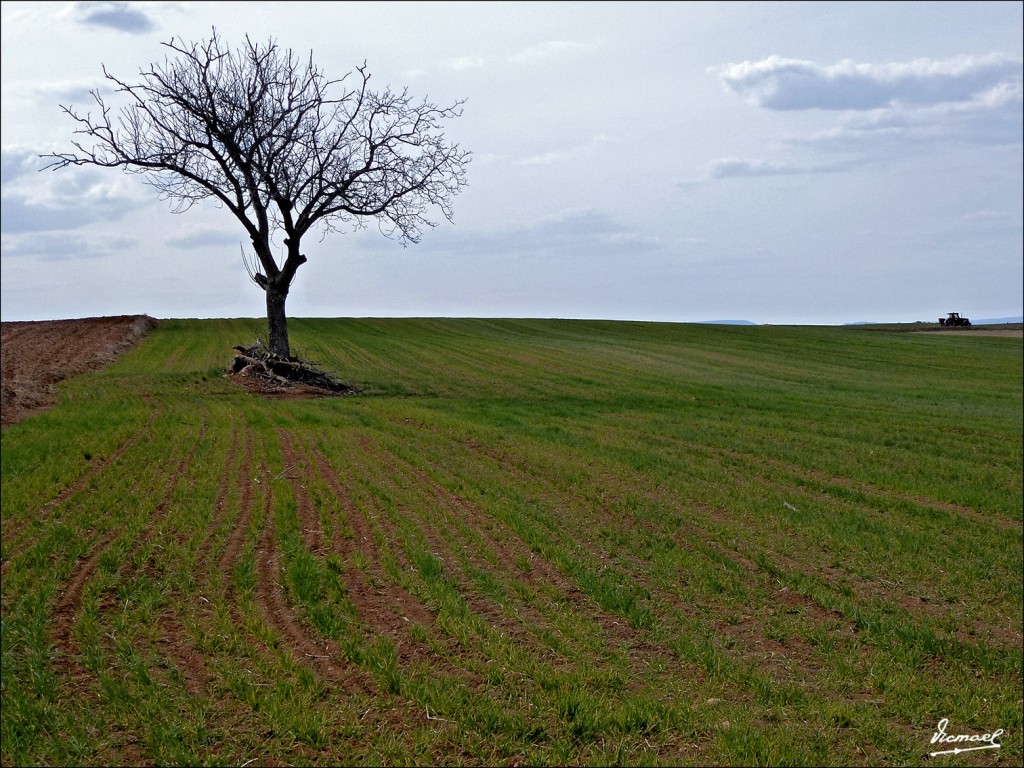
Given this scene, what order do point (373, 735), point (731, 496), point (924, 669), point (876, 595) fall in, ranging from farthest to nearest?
1. point (731, 496)
2. point (876, 595)
3. point (924, 669)
4. point (373, 735)

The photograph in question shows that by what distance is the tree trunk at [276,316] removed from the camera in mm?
25859

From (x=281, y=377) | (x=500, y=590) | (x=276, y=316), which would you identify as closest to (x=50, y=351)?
(x=276, y=316)

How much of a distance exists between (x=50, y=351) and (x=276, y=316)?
1396 cm

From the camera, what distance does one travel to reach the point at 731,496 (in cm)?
1191

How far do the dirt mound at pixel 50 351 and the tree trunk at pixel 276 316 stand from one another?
6.57 metres

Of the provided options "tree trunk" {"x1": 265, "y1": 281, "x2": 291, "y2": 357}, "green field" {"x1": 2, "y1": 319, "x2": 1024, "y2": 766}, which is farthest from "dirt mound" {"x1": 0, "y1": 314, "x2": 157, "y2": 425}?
"tree trunk" {"x1": 265, "y1": 281, "x2": 291, "y2": 357}

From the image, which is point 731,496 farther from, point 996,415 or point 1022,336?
point 1022,336

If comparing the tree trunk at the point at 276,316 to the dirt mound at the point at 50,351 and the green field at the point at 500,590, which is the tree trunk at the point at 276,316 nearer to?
the dirt mound at the point at 50,351

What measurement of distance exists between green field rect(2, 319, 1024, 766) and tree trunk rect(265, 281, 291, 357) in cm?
770

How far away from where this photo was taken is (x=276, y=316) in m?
25.9

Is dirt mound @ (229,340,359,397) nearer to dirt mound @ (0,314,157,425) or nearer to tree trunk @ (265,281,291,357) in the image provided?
tree trunk @ (265,281,291,357)

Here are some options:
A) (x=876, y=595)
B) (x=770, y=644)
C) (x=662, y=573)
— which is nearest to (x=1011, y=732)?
(x=770, y=644)

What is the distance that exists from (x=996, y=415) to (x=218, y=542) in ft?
72.6

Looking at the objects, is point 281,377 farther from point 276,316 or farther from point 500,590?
point 500,590
